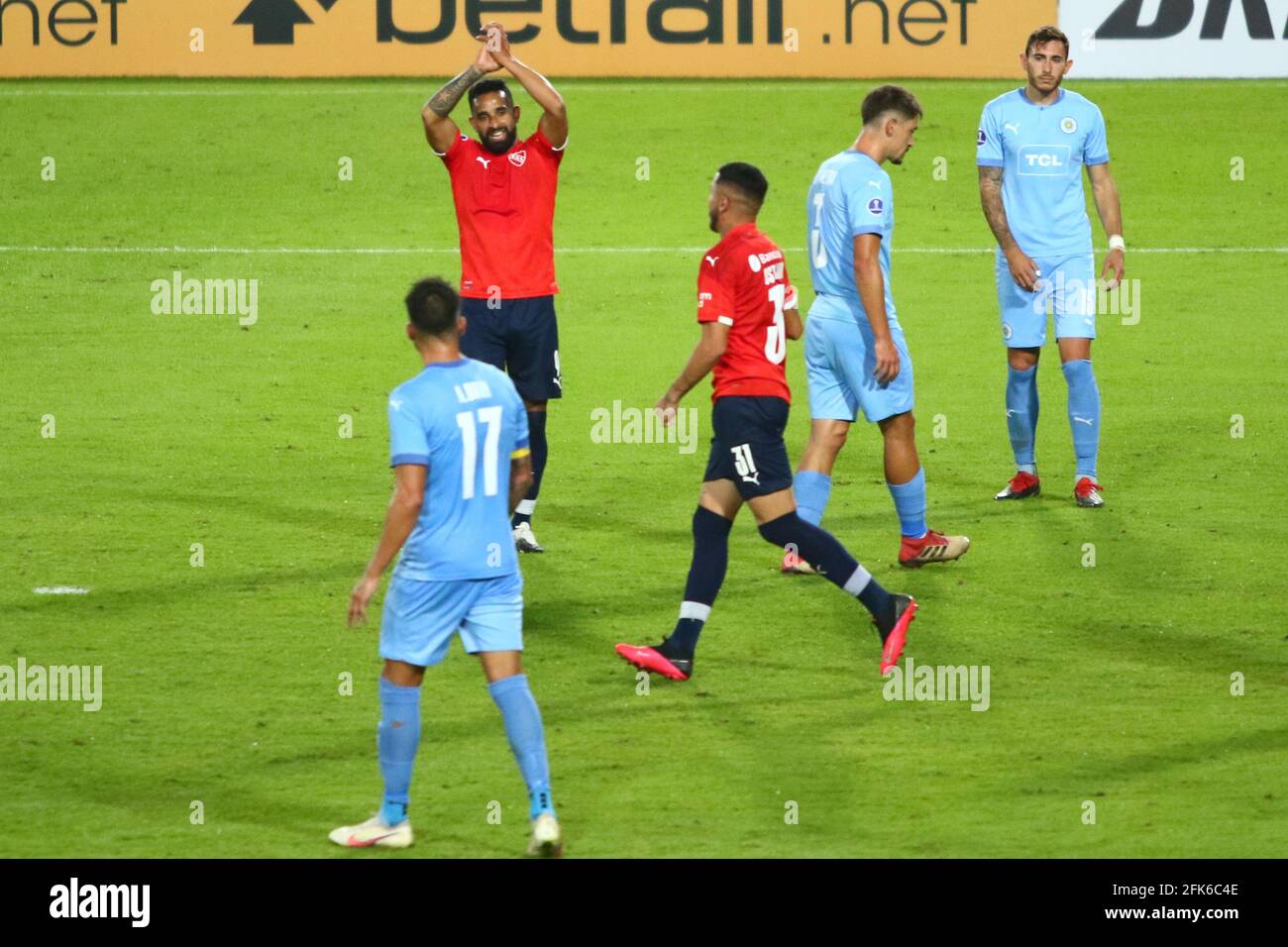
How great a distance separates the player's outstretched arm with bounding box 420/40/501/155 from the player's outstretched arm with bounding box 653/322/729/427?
185 centimetres

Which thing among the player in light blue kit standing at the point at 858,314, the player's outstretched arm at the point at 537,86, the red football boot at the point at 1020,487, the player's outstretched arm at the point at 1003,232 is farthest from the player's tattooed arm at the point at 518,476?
the red football boot at the point at 1020,487

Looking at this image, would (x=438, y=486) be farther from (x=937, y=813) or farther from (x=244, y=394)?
(x=244, y=394)

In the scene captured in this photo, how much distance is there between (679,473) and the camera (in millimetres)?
12289

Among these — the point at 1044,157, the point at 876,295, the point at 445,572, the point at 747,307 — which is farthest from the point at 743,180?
the point at 1044,157

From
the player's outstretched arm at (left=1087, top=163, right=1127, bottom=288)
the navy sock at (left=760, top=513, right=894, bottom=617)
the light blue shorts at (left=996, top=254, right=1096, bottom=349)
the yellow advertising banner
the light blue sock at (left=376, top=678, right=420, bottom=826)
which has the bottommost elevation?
the light blue sock at (left=376, top=678, right=420, bottom=826)

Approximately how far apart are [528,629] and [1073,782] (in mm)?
2885

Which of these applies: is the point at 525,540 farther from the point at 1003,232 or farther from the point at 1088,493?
the point at 1088,493

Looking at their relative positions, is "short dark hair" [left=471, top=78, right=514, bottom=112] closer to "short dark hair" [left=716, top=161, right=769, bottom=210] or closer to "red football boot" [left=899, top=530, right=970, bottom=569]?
"short dark hair" [left=716, top=161, right=769, bottom=210]

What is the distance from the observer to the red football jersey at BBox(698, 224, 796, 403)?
802 centimetres

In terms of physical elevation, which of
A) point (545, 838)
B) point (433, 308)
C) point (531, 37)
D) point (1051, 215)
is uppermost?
point (531, 37)

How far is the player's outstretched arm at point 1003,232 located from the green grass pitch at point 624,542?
1.32m

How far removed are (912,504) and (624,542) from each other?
166 centimetres

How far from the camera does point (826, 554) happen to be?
8133 mm

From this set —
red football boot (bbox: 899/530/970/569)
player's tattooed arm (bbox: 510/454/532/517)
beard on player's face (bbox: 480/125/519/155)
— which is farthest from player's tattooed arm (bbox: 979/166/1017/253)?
player's tattooed arm (bbox: 510/454/532/517)
